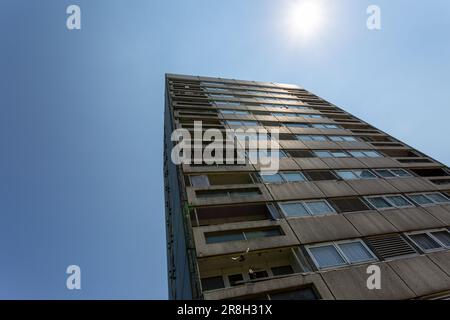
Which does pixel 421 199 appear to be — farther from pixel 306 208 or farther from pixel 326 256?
pixel 326 256

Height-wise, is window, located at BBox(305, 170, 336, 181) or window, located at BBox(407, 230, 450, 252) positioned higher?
window, located at BBox(305, 170, 336, 181)

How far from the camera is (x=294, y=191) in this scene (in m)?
13.8

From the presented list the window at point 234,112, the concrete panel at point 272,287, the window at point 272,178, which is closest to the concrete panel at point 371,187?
the window at point 272,178

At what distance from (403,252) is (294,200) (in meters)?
4.83

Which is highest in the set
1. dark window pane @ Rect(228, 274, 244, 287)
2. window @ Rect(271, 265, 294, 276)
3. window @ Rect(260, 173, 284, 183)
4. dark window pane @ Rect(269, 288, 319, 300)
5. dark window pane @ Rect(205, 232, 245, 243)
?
window @ Rect(260, 173, 284, 183)

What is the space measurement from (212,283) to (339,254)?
198 inches

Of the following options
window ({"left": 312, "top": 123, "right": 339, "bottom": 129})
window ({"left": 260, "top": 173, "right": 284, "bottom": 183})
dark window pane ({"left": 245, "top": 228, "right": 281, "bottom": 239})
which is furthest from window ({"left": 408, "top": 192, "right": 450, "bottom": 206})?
window ({"left": 312, "top": 123, "right": 339, "bottom": 129})

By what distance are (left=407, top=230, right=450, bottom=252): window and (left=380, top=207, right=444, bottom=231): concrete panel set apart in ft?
0.94

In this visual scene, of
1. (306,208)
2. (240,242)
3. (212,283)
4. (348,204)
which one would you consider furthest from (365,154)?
(212,283)

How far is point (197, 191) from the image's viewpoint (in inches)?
509

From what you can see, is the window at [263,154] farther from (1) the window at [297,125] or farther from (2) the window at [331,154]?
(1) the window at [297,125]

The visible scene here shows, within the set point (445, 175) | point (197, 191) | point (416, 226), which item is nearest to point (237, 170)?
point (197, 191)

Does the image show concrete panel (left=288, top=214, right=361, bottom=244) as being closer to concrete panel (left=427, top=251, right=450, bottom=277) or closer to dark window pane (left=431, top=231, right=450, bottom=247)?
concrete panel (left=427, top=251, right=450, bottom=277)

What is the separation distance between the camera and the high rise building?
9359 mm
